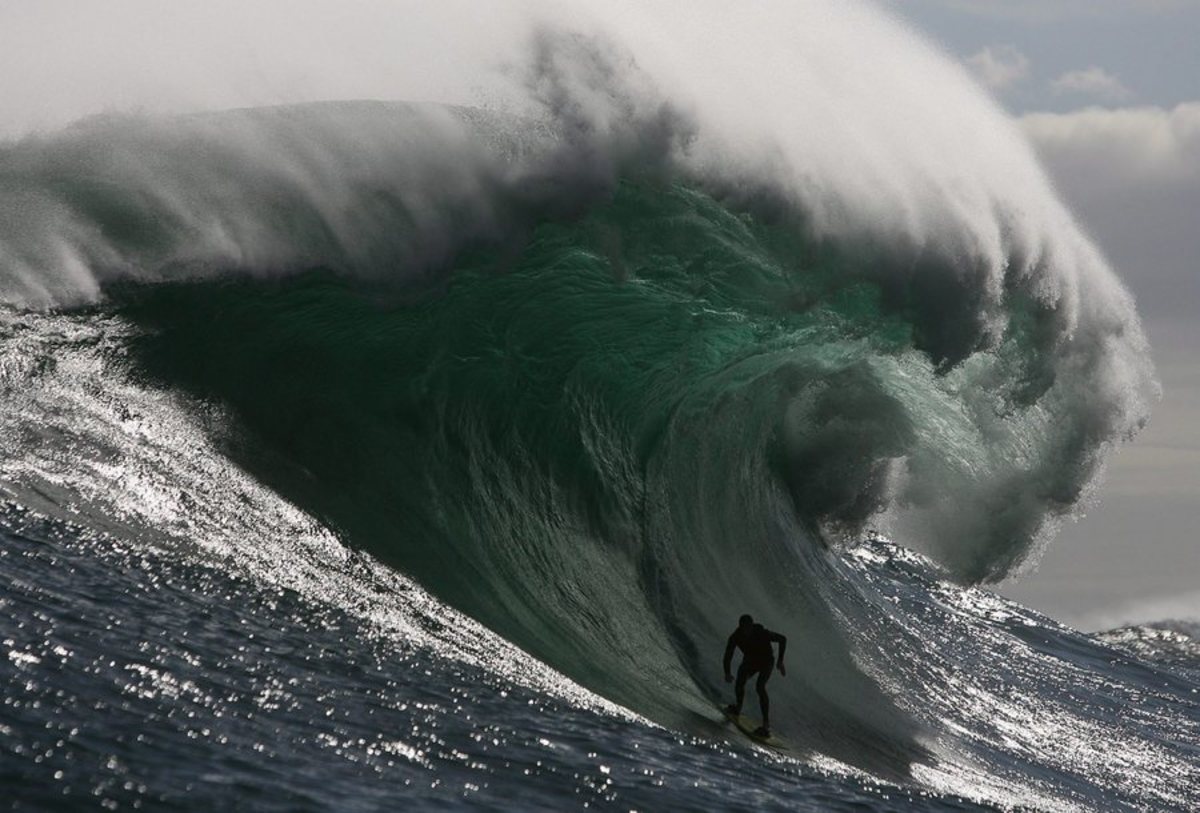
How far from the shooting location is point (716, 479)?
1736 centimetres

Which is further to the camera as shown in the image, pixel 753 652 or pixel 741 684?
pixel 753 652

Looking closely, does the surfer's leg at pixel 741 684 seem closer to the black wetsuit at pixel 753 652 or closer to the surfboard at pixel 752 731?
the black wetsuit at pixel 753 652

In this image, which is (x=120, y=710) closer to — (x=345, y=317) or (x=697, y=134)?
(x=345, y=317)

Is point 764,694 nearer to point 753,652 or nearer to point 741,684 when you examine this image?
point 741,684

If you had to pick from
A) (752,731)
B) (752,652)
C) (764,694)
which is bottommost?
(752,731)

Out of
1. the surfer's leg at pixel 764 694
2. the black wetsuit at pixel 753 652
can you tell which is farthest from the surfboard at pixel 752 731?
the black wetsuit at pixel 753 652

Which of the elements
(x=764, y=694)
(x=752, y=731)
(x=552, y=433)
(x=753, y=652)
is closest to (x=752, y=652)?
(x=753, y=652)

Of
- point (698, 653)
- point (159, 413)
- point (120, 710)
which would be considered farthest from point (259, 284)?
point (120, 710)

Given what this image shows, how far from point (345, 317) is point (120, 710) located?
7697 millimetres

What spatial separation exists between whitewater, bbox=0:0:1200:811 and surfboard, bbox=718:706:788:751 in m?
0.17

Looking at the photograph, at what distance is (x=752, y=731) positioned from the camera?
11.4 meters

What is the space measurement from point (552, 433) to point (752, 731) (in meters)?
4.56

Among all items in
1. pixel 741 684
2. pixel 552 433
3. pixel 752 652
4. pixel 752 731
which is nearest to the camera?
pixel 752 731

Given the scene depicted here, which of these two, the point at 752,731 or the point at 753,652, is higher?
the point at 753,652
